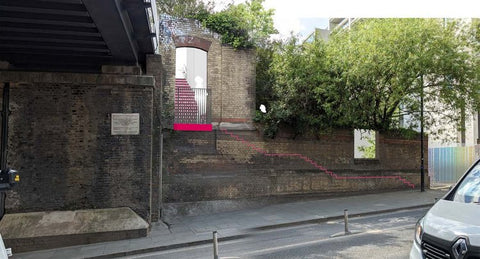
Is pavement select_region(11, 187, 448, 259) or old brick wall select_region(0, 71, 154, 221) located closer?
pavement select_region(11, 187, 448, 259)

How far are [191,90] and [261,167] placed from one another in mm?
4156

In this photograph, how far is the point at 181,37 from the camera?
1525 cm

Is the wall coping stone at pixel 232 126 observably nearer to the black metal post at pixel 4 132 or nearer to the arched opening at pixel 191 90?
the arched opening at pixel 191 90

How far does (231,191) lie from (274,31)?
368 inches

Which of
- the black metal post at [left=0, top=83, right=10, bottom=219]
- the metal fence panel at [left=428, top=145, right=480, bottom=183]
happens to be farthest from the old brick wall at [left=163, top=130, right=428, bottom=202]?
the metal fence panel at [left=428, top=145, right=480, bottom=183]

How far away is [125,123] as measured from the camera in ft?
36.6

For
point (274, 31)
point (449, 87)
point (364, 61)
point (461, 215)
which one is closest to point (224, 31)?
point (274, 31)

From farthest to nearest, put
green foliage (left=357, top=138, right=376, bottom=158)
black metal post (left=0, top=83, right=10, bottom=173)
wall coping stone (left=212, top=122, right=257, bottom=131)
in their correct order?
green foliage (left=357, top=138, right=376, bottom=158) → wall coping stone (left=212, top=122, right=257, bottom=131) → black metal post (left=0, top=83, right=10, bottom=173)

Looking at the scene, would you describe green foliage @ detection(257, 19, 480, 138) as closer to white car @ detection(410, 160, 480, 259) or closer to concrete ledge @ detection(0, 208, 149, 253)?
concrete ledge @ detection(0, 208, 149, 253)

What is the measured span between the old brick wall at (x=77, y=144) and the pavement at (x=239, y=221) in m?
1.50

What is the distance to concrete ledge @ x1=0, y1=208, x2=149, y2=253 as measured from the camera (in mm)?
9414

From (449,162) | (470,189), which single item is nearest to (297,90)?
(470,189)

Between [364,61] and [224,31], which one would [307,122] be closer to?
[364,61]

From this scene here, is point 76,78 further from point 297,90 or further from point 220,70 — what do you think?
point 297,90
